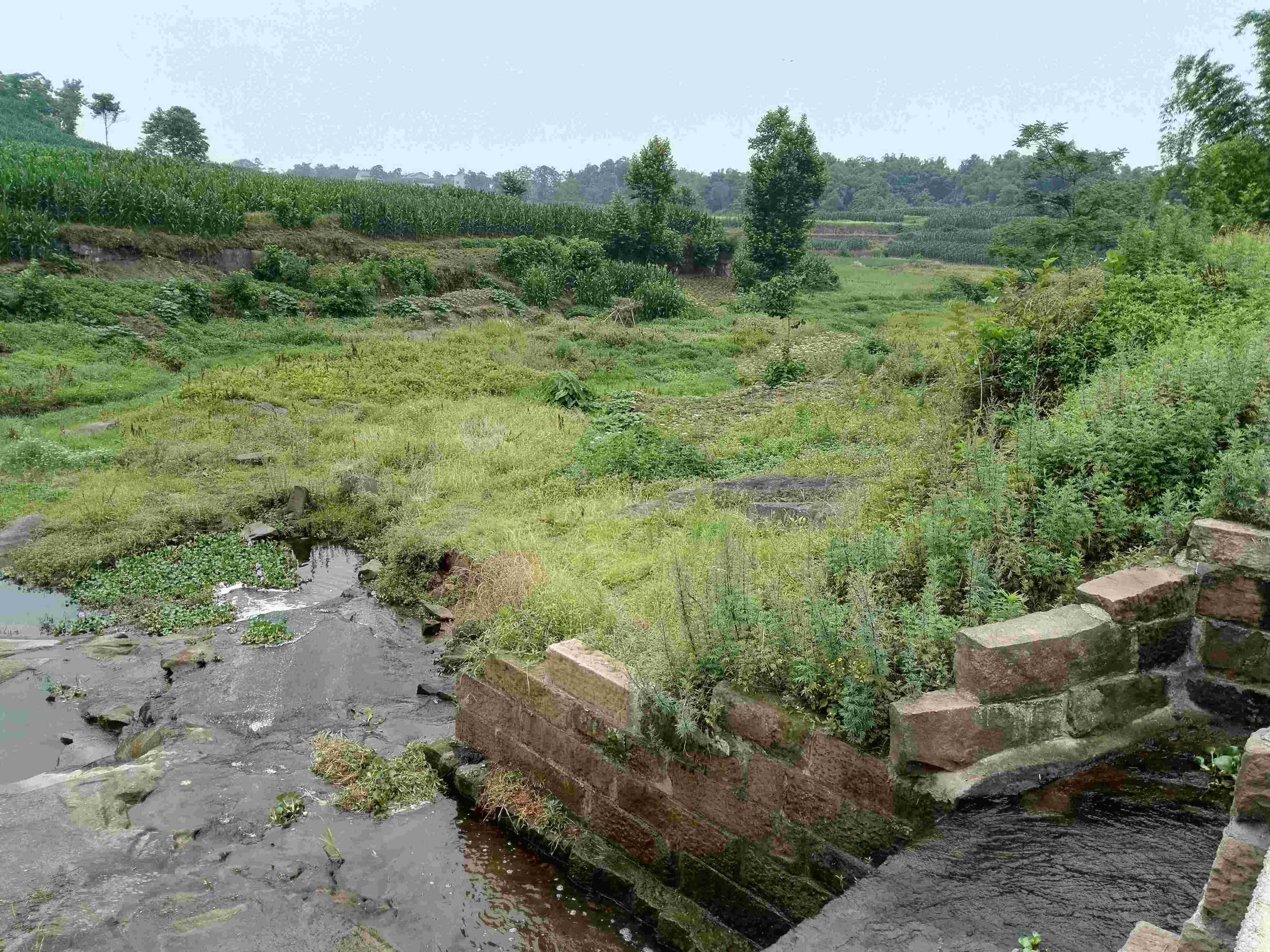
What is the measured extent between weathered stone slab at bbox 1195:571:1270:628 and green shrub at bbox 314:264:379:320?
20623mm

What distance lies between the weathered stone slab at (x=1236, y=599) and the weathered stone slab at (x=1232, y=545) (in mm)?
51

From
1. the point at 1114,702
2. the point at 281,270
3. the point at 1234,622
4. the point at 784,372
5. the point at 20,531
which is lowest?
the point at 20,531

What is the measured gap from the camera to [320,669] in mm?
7039

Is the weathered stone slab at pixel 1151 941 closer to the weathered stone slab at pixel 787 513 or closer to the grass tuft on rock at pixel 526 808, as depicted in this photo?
the grass tuft on rock at pixel 526 808

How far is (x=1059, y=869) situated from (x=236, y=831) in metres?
4.51

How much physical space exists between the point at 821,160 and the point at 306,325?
2307 cm

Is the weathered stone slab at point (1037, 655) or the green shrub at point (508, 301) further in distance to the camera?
the green shrub at point (508, 301)

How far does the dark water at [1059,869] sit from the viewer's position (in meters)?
2.96

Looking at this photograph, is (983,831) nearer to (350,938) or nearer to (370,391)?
(350,938)

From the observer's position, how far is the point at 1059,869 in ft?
10.5

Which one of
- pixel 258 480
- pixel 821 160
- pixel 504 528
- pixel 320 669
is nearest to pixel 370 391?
pixel 258 480

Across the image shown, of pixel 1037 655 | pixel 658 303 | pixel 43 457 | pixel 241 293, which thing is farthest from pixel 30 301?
pixel 1037 655

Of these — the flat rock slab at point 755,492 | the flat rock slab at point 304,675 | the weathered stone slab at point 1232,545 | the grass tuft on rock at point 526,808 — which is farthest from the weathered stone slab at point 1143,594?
the flat rock slab at point 304,675

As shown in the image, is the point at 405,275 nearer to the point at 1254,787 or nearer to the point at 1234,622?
the point at 1234,622
